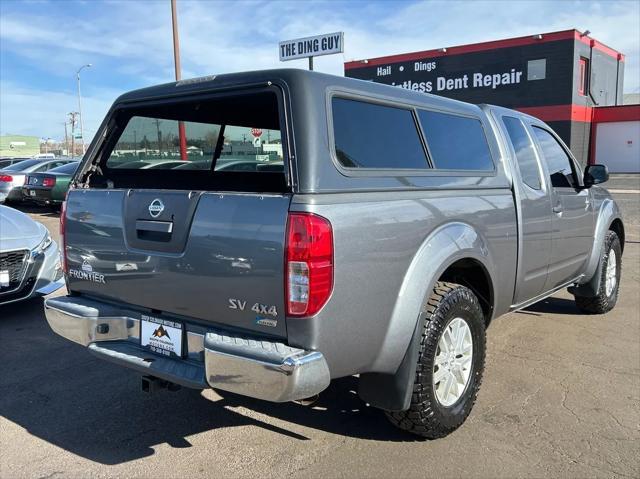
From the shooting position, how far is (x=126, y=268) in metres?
3.15

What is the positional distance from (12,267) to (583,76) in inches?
1290

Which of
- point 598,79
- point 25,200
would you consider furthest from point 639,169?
point 25,200

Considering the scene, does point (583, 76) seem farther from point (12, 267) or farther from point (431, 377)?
point (431, 377)

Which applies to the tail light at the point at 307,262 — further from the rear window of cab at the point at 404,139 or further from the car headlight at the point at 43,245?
the car headlight at the point at 43,245

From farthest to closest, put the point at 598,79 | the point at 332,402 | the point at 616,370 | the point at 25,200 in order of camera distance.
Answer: the point at 598,79, the point at 25,200, the point at 616,370, the point at 332,402

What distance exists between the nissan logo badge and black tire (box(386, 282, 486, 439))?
1.49 meters

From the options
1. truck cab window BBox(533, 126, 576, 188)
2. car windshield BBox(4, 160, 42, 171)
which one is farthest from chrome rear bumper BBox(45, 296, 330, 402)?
car windshield BBox(4, 160, 42, 171)

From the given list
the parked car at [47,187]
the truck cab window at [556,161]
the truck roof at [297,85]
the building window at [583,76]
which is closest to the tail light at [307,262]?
the truck roof at [297,85]

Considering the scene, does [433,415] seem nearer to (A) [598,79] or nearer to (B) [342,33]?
(B) [342,33]

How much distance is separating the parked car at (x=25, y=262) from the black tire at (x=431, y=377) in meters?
3.87

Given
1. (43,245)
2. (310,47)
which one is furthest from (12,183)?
(43,245)

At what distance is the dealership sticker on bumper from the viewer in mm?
2983

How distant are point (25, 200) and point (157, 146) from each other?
13.2 metres

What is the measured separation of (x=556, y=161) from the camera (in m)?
4.95
